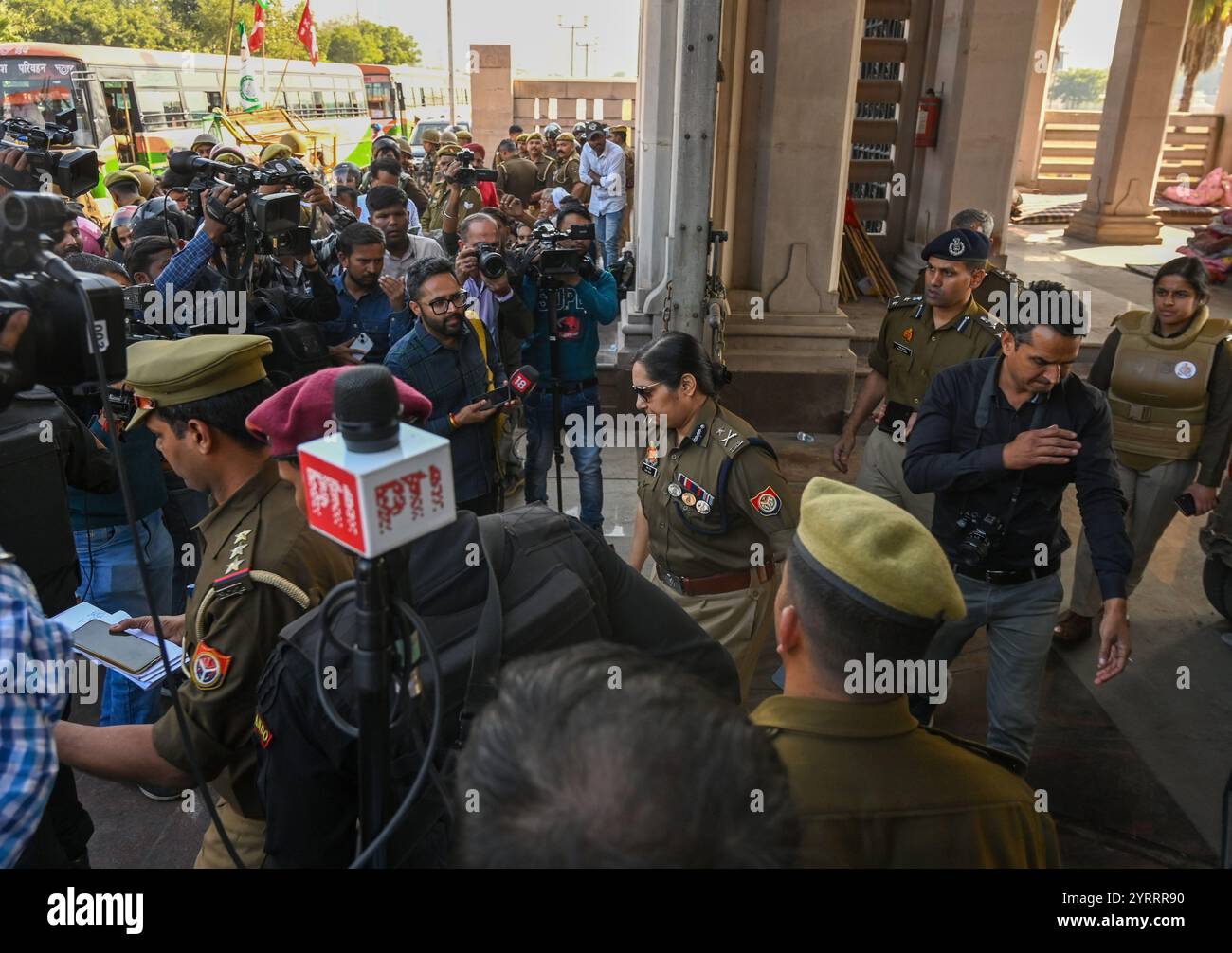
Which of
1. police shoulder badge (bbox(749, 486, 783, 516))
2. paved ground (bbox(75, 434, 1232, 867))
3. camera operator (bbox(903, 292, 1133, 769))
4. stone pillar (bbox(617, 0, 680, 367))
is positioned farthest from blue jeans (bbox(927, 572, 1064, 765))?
stone pillar (bbox(617, 0, 680, 367))

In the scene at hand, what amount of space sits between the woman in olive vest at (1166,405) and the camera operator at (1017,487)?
133 cm

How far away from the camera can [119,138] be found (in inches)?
687

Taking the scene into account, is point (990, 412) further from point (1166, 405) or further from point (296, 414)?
point (296, 414)

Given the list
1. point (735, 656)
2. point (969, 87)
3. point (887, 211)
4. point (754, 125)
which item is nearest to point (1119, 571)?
point (735, 656)

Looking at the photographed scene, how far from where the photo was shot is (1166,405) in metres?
4.26

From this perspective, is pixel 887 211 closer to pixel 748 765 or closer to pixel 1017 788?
pixel 1017 788

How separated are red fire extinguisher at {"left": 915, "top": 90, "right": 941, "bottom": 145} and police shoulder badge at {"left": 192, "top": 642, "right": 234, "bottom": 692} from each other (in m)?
8.98

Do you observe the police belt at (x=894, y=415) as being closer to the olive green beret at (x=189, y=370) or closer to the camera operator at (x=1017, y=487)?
the camera operator at (x=1017, y=487)

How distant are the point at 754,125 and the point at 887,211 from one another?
362 cm

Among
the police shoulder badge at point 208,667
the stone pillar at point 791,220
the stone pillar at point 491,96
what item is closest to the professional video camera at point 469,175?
the stone pillar at point 791,220

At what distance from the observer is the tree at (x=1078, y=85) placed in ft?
351

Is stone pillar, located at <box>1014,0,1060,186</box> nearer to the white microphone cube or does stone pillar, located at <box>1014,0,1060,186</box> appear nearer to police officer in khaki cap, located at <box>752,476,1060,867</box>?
police officer in khaki cap, located at <box>752,476,1060,867</box>

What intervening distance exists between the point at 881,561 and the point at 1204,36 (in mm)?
31175

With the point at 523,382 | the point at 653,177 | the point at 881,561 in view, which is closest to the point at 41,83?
the point at 653,177
